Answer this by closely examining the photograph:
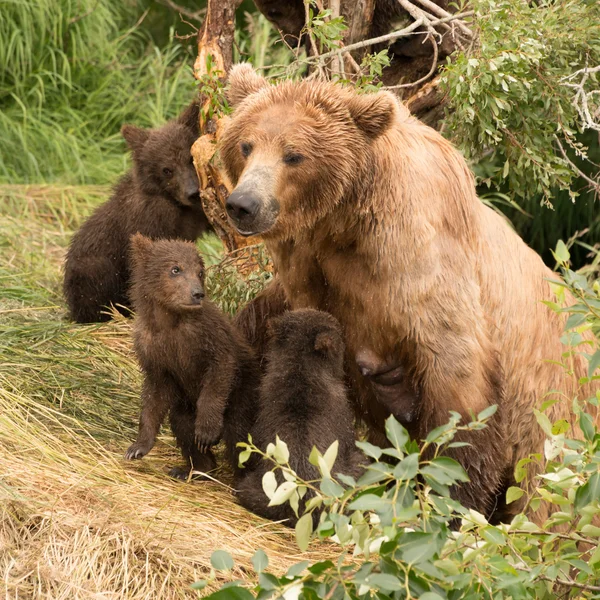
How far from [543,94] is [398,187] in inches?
63.1

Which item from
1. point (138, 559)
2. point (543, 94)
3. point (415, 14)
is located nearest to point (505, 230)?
point (543, 94)

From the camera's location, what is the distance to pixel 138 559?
3.99 m

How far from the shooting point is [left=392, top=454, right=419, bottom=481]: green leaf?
3.00 metres

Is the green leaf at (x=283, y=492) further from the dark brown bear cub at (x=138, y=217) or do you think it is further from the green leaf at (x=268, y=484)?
the dark brown bear cub at (x=138, y=217)

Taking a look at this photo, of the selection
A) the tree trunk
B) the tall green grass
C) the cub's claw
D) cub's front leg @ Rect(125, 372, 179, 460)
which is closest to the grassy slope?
cub's front leg @ Rect(125, 372, 179, 460)

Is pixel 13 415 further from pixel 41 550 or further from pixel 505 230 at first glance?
pixel 505 230

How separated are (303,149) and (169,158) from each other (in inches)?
108

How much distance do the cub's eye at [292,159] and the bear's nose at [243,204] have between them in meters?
0.21

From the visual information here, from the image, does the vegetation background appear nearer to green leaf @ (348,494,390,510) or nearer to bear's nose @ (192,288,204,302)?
green leaf @ (348,494,390,510)

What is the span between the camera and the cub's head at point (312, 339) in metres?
4.44

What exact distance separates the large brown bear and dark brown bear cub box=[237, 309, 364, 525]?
124mm

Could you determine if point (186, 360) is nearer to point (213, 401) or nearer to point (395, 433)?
point (213, 401)

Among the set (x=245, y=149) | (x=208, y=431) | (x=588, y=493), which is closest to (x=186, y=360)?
(x=208, y=431)

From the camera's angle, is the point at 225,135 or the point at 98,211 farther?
the point at 98,211
